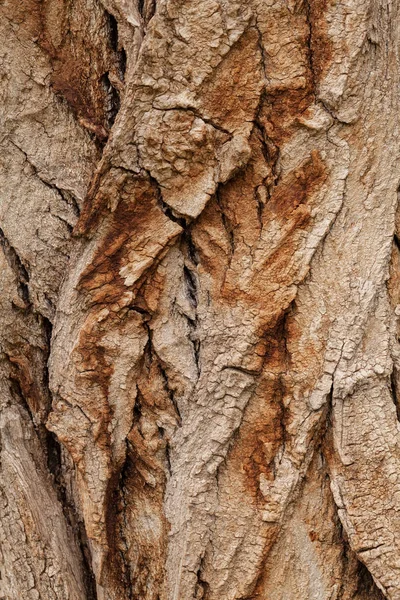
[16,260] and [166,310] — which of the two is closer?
[166,310]

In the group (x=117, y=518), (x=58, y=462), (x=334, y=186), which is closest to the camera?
(x=334, y=186)

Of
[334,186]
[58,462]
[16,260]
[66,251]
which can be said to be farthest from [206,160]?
[58,462]

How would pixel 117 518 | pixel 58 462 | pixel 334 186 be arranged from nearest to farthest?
1. pixel 334 186
2. pixel 117 518
3. pixel 58 462

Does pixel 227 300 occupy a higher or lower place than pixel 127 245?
lower

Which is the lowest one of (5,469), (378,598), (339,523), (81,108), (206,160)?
(378,598)

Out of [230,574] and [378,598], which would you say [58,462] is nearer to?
[230,574]

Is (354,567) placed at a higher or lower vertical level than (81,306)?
lower
